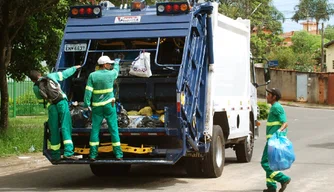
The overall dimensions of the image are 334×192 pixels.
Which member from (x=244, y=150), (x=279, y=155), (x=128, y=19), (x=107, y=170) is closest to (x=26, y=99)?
(x=244, y=150)

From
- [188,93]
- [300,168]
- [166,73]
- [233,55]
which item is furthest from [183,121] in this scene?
[300,168]

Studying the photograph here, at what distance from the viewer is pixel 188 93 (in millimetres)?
10445

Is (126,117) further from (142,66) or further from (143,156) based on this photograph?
(142,66)

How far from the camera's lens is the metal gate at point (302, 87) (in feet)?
156

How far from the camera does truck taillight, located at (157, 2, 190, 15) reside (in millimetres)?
10828

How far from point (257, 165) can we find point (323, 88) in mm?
34081

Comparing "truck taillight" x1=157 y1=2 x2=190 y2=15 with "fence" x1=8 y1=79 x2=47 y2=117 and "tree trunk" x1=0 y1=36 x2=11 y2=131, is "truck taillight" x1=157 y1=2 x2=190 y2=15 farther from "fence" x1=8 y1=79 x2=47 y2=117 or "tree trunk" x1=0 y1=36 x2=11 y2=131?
"fence" x1=8 y1=79 x2=47 y2=117

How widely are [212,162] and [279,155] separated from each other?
209cm

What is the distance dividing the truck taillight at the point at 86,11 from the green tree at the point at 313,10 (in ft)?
265

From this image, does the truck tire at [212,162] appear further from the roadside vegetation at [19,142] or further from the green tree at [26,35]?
the green tree at [26,35]

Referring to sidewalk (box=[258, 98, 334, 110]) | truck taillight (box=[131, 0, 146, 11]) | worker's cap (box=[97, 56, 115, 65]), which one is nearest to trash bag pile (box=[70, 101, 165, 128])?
worker's cap (box=[97, 56, 115, 65])

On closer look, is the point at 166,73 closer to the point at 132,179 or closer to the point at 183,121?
the point at 183,121

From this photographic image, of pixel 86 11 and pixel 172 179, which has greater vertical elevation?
pixel 86 11

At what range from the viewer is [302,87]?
4778cm
